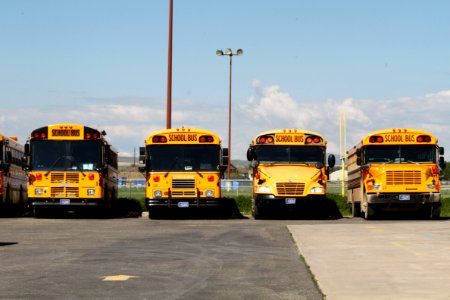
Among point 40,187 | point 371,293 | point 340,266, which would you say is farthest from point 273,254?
point 40,187

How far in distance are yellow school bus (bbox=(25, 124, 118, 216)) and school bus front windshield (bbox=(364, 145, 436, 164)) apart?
8907 millimetres

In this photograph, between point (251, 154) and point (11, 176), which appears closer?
point (251, 154)

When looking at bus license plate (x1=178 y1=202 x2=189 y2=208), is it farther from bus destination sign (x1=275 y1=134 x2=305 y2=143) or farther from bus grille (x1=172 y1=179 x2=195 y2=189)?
bus destination sign (x1=275 y1=134 x2=305 y2=143)

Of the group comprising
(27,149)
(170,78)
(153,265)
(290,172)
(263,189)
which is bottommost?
(153,265)

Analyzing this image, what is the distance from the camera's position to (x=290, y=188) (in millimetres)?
28031

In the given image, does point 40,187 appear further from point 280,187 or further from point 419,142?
point 419,142

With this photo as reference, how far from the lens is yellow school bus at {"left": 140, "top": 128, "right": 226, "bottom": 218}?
2866 cm

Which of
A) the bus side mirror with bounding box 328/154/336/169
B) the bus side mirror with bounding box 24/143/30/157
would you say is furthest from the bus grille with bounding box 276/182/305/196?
the bus side mirror with bounding box 24/143/30/157

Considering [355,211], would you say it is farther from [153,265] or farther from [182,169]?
[153,265]

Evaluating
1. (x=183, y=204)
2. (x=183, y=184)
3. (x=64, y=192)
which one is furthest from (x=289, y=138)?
(x=64, y=192)

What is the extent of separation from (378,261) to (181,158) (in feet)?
51.3

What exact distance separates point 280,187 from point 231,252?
12511 millimetres

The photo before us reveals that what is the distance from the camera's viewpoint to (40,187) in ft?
96.7

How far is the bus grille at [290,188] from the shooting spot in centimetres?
2802
